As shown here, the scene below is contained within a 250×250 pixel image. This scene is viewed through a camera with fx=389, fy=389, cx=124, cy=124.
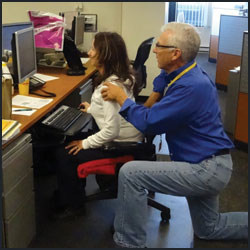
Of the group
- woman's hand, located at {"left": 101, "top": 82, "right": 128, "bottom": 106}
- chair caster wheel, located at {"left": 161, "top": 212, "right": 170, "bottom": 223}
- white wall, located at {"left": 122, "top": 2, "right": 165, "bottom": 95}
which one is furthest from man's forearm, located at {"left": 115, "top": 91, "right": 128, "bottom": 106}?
white wall, located at {"left": 122, "top": 2, "right": 165, "bottom": 95}

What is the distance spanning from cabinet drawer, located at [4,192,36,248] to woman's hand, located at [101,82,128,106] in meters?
0.68

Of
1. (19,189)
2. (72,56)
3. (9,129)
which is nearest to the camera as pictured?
(9,129)

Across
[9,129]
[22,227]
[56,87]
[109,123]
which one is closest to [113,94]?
[109,123]

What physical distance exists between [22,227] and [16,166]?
0.36 meters

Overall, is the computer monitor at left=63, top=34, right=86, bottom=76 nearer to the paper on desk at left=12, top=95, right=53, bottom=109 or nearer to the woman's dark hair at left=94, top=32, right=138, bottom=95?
the paper on desk at left=12, top=95, right=53, bottom=109

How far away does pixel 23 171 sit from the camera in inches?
78.3

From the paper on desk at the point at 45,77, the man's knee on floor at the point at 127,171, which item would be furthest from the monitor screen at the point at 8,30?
the man's knee on floor at the point at 127,171

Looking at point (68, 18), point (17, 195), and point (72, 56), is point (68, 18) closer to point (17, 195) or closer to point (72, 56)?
point (72, 56)

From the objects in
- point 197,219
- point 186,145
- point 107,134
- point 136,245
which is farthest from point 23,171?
point 197,219

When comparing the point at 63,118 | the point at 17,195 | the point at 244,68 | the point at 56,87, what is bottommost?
the point at 17,195

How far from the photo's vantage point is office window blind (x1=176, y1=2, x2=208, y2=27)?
823 centimetres

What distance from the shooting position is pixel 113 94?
2.02 m

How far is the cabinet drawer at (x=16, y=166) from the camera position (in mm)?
1812

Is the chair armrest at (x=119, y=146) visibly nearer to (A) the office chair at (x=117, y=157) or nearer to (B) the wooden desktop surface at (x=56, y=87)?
(A) the office chair at (x=117, y=157)
